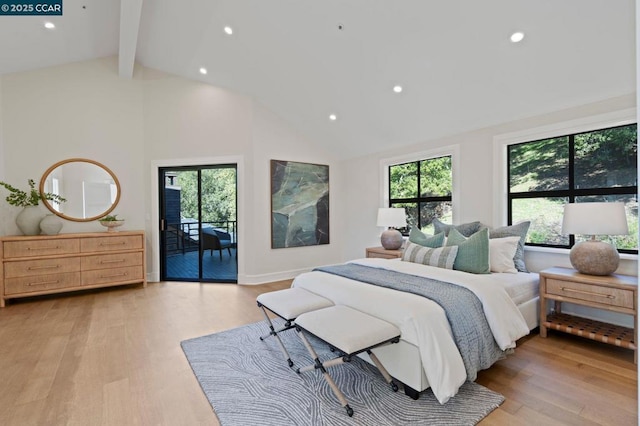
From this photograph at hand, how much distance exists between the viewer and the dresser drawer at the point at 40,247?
152 inches

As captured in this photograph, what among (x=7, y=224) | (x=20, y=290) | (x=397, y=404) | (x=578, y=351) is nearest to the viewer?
(x=397, y=404)

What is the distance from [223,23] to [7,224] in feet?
13.3

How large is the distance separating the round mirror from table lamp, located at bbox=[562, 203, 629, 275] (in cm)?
589

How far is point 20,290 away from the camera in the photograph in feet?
12.8

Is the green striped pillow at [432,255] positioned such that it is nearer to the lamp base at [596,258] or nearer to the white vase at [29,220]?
the lamp base at [596,258]

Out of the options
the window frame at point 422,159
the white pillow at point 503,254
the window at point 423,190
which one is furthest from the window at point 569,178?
the window at point 423,190

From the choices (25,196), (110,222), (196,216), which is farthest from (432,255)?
(25,196)

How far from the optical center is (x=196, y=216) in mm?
5164

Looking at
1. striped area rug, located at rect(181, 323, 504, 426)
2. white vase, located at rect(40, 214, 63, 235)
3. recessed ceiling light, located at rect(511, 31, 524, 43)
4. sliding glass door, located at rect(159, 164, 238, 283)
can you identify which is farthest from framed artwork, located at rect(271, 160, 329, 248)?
recessed ceiling light, located at rect(511, 31, 524, 43)

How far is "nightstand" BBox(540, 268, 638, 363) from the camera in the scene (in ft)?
7.68

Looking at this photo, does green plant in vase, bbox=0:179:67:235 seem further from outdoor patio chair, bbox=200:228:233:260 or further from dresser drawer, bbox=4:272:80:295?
outdoor patio chair, bbox=200:228:233:260

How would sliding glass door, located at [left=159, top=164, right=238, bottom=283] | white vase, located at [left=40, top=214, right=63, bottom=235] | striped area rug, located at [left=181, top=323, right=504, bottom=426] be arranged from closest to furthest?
1. striped area rug, located at [left=181, top=323, right=504, bottom=426]
2. white vase, located at [left=40, top=214, right=63, bottom=235]
3. sliding glass door, located at [left=159, top=164, right=238, bottom=283]

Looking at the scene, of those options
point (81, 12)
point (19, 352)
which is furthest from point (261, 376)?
point (81, 12)

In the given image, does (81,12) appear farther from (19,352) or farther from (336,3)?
(19,352)
